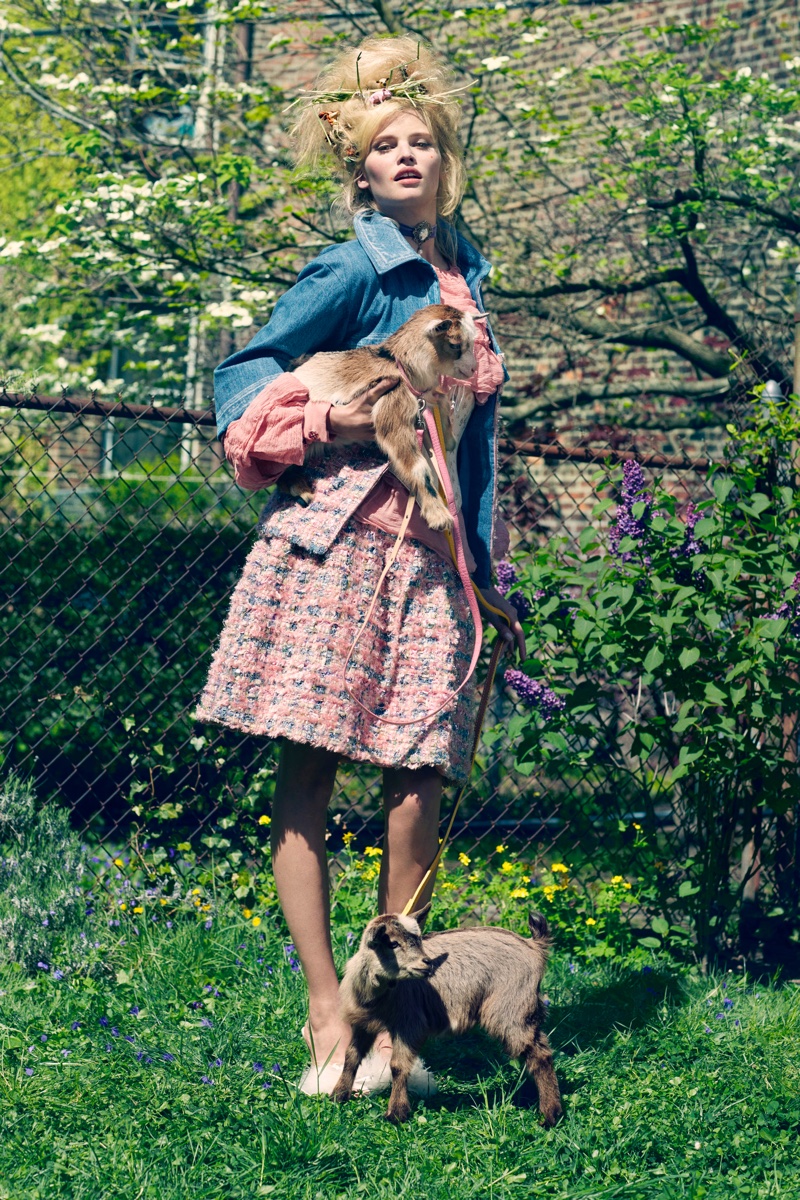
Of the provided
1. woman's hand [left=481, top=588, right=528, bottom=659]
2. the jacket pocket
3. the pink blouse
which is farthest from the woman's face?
woman's hand [left=481, top=588, right=528, bottom=659]

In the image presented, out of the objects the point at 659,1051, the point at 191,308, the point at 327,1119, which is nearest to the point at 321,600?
the point at 327,1119

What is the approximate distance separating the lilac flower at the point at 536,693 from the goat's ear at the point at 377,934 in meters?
1.51

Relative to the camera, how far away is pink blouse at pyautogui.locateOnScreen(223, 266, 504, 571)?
249 cm

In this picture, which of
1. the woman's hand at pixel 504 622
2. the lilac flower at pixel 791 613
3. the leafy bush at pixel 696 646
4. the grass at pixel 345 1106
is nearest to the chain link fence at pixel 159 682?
the leafy bush at pixel 696 646

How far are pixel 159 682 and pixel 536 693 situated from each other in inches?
86.5

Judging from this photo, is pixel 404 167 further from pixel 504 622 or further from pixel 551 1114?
pixel 551 1114

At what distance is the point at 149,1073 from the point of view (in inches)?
103

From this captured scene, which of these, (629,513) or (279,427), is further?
(629,513)

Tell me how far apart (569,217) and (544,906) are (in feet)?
17.4

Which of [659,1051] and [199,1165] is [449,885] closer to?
[659,1051]

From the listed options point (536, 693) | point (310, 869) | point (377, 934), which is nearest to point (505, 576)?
point (536, 693)

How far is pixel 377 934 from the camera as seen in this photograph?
7.93ft

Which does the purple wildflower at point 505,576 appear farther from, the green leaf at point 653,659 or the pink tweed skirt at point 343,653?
the pink tweed skirt at point 343,653

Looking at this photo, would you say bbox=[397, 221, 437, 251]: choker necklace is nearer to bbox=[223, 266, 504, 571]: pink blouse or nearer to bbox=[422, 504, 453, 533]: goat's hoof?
bbox=[223, 266, 504, 571]: pink blouse
